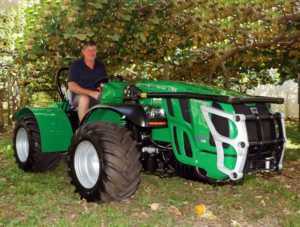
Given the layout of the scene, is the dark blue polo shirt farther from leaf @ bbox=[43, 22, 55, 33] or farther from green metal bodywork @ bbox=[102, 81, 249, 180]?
leaf @ bbox=[43, 22, 55, 33]

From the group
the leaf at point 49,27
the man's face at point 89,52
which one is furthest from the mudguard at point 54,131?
the leaf at point 49,27

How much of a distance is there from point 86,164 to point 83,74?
1459 millimetres

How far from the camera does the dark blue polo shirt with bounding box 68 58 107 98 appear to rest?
490cm

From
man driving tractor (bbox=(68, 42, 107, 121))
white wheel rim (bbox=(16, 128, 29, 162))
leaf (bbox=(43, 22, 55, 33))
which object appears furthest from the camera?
leaf (bbox=(43, 22, 55, 33))

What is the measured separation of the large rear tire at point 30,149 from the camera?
5.02 metres

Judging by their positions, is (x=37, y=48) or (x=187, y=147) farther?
(x=37, y=48)

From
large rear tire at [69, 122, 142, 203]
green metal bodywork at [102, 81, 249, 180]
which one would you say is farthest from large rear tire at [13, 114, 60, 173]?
green metal bodywork at [102, 81, 249, 180]

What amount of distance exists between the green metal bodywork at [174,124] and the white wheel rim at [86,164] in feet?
1.76

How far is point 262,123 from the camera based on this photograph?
362 centimetres

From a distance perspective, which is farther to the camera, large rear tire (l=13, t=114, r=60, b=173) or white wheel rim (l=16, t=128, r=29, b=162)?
white wheel rim (l=16, t=128, r=29, b=162)

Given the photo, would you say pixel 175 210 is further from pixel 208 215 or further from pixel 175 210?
pixel 208 215

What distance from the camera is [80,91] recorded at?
4727 millimetres

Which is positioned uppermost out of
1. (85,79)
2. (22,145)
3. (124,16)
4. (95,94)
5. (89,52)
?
(124,16)

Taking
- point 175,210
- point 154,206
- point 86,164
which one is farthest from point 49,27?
point 175,210
